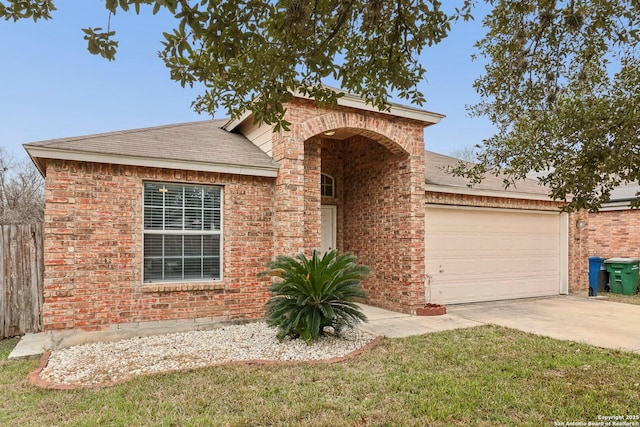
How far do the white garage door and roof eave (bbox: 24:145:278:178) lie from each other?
4.26m

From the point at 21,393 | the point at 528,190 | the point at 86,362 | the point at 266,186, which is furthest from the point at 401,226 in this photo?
the point at 21,393

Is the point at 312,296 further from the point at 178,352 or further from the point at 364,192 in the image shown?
the point at 364,192

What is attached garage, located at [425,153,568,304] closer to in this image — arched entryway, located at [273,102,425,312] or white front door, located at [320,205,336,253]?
arched entryway, located at [273,102,425,312]

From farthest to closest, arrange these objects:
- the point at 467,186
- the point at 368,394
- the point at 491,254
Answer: the point at 491,254
the point at 467,186
the point at 368,394

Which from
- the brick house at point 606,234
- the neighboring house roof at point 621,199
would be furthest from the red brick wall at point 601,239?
the neighboring house roof at point 621,199

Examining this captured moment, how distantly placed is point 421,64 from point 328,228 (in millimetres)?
6278

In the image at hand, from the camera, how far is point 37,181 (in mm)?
20453

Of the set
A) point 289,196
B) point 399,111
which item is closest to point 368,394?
point 289,196

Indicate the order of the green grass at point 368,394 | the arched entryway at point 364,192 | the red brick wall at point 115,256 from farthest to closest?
the arched entryway at point 364,192 < the red brick wall at point 115,256 < the green grass at point 368,394

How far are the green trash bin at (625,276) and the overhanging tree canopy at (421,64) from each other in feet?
28.8

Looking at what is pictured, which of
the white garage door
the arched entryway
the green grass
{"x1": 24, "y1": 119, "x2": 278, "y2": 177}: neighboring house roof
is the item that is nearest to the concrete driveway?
the white garage door

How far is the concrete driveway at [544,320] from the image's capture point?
6.48m

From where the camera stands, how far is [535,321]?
25.1 feet

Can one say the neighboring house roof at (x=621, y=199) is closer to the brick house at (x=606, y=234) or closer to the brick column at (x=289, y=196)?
the brick house at (x=606, y=234)
